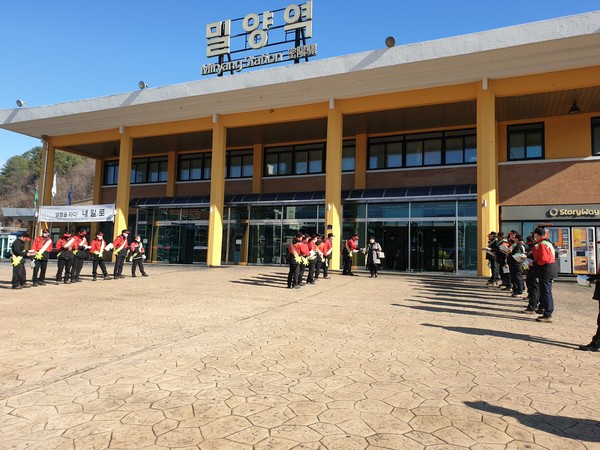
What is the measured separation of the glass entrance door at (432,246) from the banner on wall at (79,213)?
15.7 meters

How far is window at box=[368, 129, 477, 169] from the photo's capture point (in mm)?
20812

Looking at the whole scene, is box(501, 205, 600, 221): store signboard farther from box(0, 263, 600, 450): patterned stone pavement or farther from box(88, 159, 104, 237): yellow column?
box(88, 159, 104, 237): yellow column

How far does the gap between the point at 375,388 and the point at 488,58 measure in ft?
48.1

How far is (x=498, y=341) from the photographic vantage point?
20.6 feet

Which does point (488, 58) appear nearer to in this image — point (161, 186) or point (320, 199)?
point (320, 199)

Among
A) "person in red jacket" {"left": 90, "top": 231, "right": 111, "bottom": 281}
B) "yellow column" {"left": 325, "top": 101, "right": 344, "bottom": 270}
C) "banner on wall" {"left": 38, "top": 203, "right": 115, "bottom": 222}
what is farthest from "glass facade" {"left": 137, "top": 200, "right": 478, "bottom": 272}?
"person in red jacket" {"left": 90, "top": 231, "right": 111, "bottom": 281}

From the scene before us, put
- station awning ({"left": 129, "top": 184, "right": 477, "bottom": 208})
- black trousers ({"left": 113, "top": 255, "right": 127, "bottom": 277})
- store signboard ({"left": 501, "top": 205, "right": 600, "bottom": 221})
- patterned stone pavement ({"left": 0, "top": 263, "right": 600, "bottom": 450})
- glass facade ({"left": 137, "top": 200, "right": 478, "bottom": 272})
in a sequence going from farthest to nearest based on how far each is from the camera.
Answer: glass facade ({"left": 137, "top": 200, "right": 478, "bottom": 272}), station awning ({"left": 129, "top": 184, "right": 477, "bottom": 208}), store signboard ({"left": 501, "top": 205, "right": 600, "bottom": 221}), black trousers ({"left": 113, "top": 255, "right": 127, "bottom": 277}), patterned stone pavement ({"left": 0, "top": 263, "right": 600, "bottom": 450})

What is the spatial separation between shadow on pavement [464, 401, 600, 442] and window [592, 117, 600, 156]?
18.4 m

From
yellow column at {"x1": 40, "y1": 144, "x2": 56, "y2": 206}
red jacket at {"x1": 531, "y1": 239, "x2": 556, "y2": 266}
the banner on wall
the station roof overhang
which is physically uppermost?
the station roof overhang

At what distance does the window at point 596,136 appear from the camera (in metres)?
18.1

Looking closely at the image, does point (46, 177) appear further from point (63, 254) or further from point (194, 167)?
point (63, 254)

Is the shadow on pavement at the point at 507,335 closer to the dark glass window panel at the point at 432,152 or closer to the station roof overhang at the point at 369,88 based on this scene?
the station roof overhang at the point at 369,88

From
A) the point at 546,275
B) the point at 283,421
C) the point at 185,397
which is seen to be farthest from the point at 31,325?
the point at 546,275

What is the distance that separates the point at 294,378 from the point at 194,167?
24350mm
